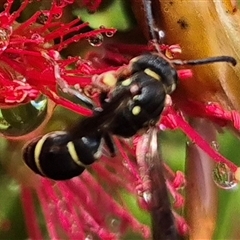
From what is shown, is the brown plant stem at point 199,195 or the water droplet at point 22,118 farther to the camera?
the brown plant stem at point 199,195

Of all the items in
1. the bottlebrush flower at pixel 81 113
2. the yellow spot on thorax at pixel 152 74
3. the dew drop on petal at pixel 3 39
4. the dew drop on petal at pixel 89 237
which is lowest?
the dew drop on petal at pixel 89 237

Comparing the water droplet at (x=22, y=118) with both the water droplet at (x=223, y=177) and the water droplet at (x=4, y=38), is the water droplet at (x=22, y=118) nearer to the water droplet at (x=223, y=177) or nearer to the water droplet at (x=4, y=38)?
the water droplet at (x=4, y=38)

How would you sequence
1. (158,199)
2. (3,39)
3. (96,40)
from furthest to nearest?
(96,40) → (3,39) → (158,199)

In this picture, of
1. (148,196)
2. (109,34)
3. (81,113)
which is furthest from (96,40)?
(148,196)

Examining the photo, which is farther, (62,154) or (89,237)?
(89,237)

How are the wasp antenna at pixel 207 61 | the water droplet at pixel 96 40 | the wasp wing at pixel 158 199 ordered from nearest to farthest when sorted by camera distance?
the wasp wing at pixel 158 199
the wasp antenna at pixel 207 61
the water droplet at pixel 96 40

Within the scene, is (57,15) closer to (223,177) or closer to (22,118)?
(22,118)

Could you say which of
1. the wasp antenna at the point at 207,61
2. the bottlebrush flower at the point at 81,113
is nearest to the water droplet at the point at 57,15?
the bottlebrush flower at the point at 81,113

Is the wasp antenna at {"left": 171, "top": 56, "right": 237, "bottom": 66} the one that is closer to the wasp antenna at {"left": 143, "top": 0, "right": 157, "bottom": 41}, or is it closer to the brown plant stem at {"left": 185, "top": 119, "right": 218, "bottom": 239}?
the wasp antenna at {"left": 143, "top": 0, "right": 157, "bottom": 41}
